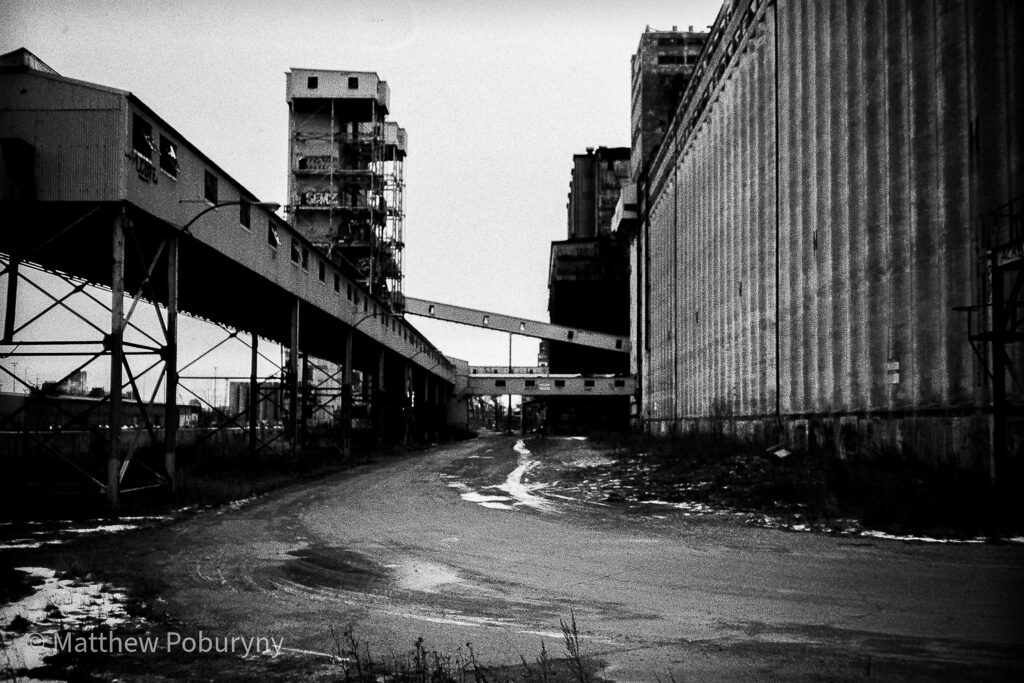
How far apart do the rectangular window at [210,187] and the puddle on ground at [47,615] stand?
1287 cm

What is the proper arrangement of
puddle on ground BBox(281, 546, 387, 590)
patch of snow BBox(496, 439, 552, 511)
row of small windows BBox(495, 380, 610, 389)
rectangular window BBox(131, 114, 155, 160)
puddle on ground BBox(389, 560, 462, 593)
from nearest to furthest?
puddle on ground BBox(389, 560, 462, 593) < puddle on ground BBox(281, 546, 387, 590) < rectangular window BBox(131, 114, 155, 160) < patch of snow BBox(496, 439, 552, 511) < row of small windows BBox(495, 380, 610, 389)

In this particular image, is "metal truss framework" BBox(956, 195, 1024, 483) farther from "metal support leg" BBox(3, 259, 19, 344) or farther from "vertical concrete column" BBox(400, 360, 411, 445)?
"vertical concrete column" BBox(400, 360, 411, 445)

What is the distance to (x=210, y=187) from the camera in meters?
20.3

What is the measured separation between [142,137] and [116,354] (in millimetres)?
4491

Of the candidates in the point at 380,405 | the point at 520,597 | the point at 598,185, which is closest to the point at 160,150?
the point at 520,597

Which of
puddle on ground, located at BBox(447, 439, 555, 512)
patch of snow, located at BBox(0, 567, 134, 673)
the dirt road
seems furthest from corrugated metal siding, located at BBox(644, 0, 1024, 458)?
patch of snow, located at BBox(0, 567, 134, 673)

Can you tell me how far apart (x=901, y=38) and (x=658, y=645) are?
15265 mm

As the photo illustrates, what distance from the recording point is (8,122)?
15.9 meters

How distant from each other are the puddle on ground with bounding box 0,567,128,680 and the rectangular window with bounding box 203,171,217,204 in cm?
1287

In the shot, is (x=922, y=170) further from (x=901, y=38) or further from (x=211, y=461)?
(x=211, y=461)

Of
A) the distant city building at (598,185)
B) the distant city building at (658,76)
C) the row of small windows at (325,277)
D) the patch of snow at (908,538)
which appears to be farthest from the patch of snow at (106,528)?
the distant city building at (598,185)

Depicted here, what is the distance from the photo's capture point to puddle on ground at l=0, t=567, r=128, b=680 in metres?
A: 5.89

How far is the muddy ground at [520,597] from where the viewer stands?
5859 mm

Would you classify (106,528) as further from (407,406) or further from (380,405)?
(407,406)
